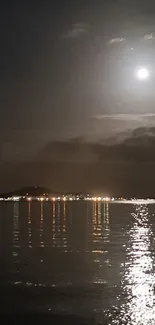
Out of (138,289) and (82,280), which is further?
(82,280)

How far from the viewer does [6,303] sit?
32.2 meters

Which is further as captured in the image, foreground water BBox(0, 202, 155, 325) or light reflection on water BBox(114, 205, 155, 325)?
foreground water BBox(0, 202, 155, 325)

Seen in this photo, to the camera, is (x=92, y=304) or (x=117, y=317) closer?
(x=117, y=317)

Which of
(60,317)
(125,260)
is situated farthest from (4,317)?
(125,260)

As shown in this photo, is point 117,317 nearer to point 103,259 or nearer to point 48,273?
point 48,273

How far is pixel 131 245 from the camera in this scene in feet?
223

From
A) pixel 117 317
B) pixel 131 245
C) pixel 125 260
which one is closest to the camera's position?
pixel 117 317

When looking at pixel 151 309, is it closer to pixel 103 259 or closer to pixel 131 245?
pixel 103 259

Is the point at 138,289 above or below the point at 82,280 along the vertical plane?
below

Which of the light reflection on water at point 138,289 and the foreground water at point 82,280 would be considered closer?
the light reflection on water at point 138,289

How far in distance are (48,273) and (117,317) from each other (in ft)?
55.5

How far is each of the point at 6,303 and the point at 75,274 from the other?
486 inches

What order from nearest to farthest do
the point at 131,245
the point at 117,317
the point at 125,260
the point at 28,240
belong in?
the point at 117,317 → the point at 125,260 → the point at 131,245 → the point at 28,240

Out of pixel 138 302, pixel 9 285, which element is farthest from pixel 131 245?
pixel 138 302
